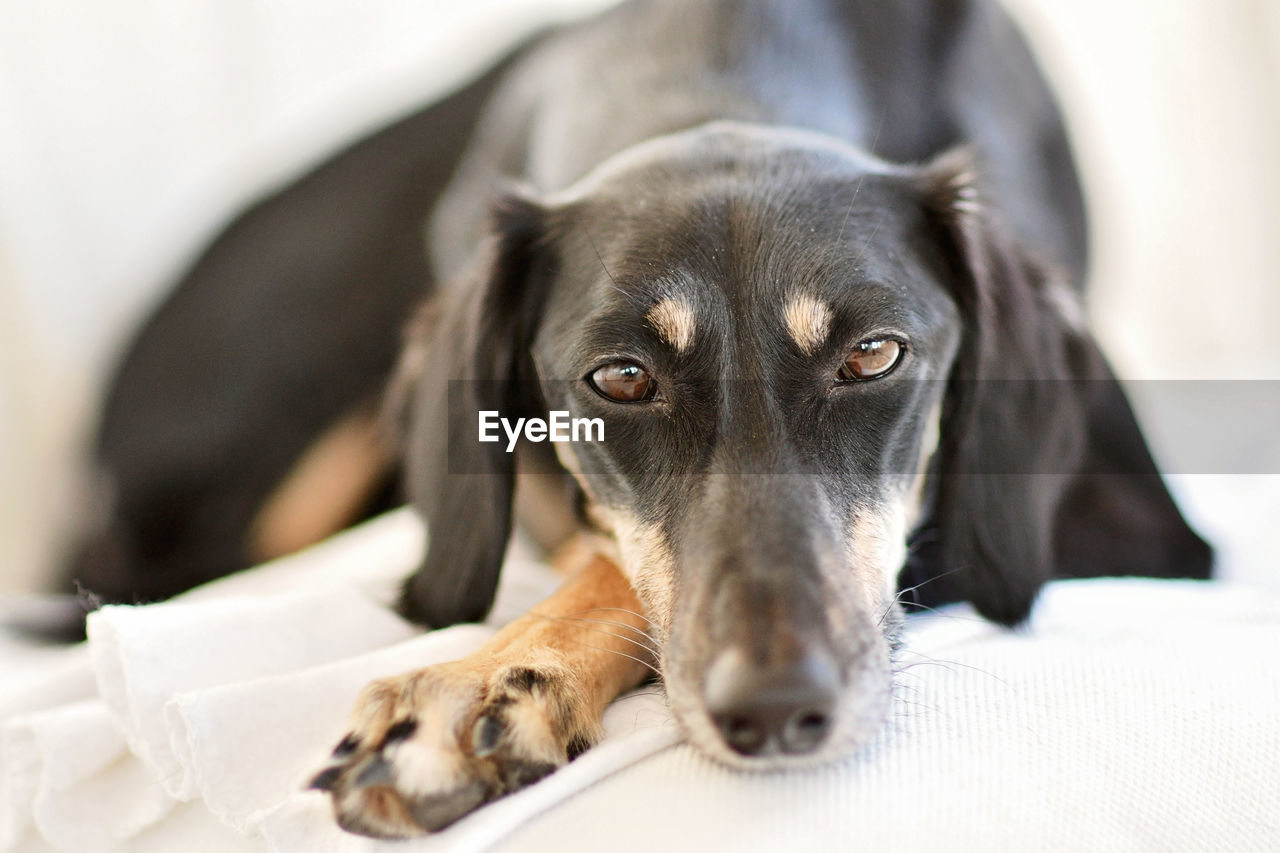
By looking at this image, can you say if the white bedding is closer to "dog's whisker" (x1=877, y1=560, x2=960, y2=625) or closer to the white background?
"dog's whisker" (x1=877, y1=560, x2=960, y2=625)

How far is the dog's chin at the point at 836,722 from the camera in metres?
1.14

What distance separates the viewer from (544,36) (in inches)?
118

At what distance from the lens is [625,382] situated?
1.50m

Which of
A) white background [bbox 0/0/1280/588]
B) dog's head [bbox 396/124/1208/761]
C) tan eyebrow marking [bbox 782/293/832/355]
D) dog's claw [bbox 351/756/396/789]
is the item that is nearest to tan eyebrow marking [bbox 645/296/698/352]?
dog's head [bbox 396/124/1208/761]

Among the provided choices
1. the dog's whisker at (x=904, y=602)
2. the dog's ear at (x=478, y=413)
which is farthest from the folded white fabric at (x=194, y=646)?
the dog's whisker at (x=904, y=602)

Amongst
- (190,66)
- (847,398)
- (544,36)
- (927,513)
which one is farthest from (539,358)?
(190,66)

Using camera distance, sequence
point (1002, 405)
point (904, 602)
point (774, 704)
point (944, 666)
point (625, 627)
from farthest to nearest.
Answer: point (1002, 405) < point (904, 602) < point (625, 627) < point (944, 666) < point (774, 704)

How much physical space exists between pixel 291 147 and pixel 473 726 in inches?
105

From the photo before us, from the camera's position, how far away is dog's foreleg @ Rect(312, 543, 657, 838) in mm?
1125

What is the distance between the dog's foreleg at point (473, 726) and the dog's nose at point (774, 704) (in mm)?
231

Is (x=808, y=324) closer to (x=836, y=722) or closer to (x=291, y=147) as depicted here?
(x=836, y=722)

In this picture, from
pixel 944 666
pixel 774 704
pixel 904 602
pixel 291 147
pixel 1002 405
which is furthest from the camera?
pixel 291 147

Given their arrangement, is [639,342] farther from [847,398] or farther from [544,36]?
[544,36]

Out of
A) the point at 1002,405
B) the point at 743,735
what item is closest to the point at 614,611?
the point at 743,735
